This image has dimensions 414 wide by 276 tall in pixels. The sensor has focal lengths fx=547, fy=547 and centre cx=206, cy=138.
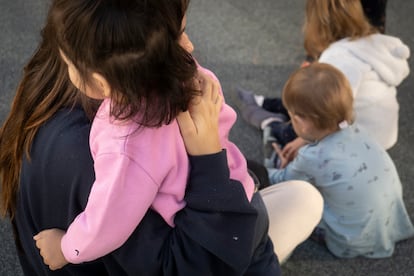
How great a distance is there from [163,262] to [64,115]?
25cm

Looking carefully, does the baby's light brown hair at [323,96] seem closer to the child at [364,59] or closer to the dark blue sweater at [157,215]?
the child at [364,59]

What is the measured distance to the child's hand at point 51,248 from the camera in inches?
31.0

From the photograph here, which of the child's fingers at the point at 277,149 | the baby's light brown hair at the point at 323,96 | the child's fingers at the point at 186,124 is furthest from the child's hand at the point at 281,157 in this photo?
the child's fingers at the point at 186,124

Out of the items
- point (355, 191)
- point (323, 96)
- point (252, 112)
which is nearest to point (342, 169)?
point (355, 191)

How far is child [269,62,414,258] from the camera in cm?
131

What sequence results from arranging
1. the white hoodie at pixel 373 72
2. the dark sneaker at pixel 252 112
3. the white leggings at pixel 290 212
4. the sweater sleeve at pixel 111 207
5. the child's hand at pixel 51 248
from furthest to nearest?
the dark sneaker at pixel 252 112 → the white hoodie at pixel 373 72 → the white leggings at pixel 290 212 → the child's hand at pixel 51 248 → the sweater sleeve at pixel 111 207

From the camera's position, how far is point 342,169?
131 cm

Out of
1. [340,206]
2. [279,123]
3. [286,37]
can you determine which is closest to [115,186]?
[340,206]

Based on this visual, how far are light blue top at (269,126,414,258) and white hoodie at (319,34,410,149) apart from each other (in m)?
0.20

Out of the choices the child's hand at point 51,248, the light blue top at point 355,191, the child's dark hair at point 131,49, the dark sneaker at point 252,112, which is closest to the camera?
the child's dark hair at point 131,49

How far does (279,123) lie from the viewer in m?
1.71

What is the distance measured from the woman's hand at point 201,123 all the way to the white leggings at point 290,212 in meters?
0.39

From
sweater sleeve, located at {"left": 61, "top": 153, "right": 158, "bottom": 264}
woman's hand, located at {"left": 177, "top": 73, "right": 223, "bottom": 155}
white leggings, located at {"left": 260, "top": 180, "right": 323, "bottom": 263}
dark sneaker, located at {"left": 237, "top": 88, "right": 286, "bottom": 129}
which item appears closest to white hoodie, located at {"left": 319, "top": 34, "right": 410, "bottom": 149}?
dark sneaker, located at {"left": 237, "top": 88, "right": 286, "bottom": 129}

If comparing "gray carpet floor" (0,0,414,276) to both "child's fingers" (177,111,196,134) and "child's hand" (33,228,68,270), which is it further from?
"child's fingers" (177,111,196,134)
